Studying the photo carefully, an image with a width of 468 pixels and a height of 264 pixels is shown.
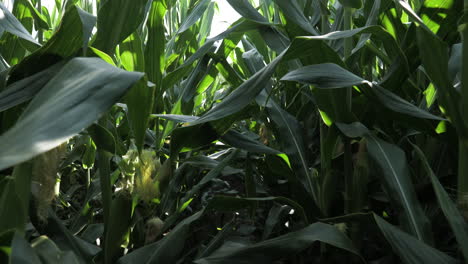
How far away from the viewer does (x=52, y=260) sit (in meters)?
0.46

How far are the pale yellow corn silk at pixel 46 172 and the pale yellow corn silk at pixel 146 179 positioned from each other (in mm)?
179

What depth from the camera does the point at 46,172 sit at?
1.68ft

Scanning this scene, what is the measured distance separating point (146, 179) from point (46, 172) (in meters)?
0.22

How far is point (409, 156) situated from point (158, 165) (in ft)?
1.67

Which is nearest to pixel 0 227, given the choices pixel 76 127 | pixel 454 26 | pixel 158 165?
pixel 76 127

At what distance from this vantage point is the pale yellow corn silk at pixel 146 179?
708 mm

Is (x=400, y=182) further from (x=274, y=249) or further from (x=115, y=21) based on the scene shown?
(x=115, y=21)

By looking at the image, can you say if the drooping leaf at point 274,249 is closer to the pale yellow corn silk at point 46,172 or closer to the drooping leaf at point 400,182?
the drooping leaf at point 400,182

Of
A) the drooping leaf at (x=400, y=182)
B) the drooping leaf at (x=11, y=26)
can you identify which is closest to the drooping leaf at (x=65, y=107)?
the drooping leaf at (x=11, y=26)

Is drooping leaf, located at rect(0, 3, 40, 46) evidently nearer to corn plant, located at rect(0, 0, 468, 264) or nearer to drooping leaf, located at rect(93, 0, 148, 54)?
corn plant, located at rect(0, 0, 468, 264)

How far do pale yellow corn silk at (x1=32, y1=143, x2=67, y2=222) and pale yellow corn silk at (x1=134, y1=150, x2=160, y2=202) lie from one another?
0.59 ft

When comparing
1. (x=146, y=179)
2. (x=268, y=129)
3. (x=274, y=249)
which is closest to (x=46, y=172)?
(x=146, y=179)

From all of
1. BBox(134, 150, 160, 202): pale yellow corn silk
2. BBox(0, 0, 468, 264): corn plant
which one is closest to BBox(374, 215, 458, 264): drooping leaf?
BBox(0, 0, 468, 264): corn plant

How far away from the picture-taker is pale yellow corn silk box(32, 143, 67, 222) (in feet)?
1.65
